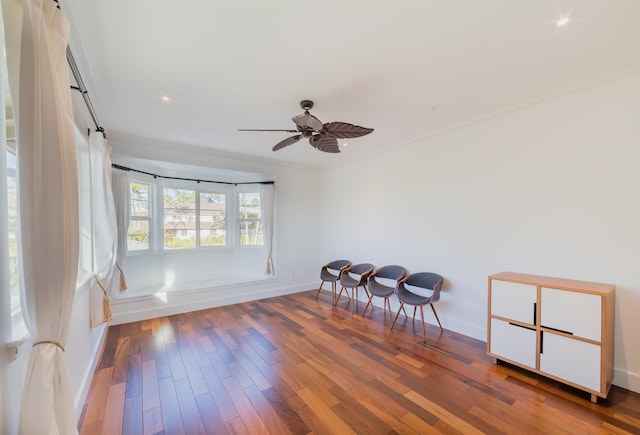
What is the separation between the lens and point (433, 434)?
175 centimetres

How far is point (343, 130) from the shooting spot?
2475mm

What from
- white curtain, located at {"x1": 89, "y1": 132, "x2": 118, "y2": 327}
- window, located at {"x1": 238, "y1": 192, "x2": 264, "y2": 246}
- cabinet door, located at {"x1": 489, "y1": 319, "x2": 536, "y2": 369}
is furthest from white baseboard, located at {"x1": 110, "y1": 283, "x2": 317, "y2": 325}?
cabinet door, located at {"x1": 489, "y1": 319, "x2": 536, "y2": 369}

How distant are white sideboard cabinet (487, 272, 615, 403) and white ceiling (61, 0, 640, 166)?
1.89m

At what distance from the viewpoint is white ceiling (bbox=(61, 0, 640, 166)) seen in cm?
163

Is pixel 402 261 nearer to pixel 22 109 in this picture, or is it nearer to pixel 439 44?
pixel 439 44

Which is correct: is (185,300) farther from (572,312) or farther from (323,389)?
(572,312)

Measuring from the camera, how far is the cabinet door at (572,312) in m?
2.09

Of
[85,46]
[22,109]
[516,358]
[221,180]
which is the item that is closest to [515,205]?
[516,358]

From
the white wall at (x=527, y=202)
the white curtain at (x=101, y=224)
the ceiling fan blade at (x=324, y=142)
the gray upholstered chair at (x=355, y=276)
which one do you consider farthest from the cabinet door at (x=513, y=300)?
the white curtain at (x=101, y=224)

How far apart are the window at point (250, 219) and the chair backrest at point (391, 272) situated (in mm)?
2523

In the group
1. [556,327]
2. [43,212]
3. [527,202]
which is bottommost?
[556,327]

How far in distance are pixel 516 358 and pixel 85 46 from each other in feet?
14.6

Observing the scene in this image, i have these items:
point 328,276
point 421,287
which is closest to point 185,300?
point 328,276

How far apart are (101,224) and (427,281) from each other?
401cm
